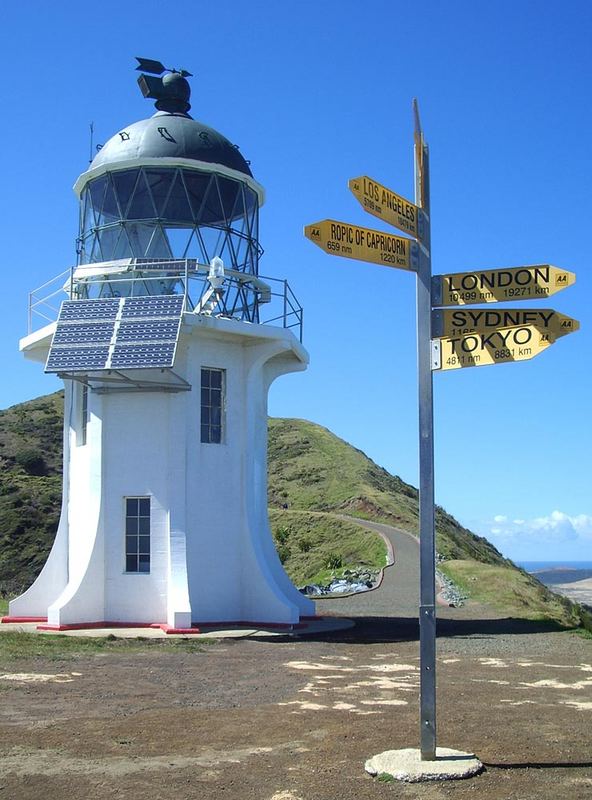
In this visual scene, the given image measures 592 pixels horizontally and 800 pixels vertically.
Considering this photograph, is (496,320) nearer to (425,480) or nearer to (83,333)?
(425,480)

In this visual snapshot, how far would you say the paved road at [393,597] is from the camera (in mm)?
23375

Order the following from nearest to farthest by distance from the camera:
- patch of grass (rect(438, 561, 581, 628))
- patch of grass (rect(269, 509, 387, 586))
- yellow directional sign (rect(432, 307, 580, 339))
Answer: yellow directional sign (rect(432, 307, 580, 339))
patch of grass (rect(438, 561, 581, 628))
patch of grass (rect(269, 509, 387, 586))

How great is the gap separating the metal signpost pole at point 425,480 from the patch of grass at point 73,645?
807 centimetres

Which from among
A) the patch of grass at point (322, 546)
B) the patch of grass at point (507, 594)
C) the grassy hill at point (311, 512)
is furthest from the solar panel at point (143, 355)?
the patch of grass at point (322, 546)

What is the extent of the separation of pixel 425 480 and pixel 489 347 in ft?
4.25

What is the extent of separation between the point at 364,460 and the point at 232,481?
155ft

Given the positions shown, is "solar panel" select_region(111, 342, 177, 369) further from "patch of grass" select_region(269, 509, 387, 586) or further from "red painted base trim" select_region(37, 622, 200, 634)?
"patch of grass" select_region(269, 509, 387, 586)

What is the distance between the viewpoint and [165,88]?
22.0 meters

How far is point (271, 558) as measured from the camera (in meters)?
20.3

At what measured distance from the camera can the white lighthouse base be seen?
739 inches

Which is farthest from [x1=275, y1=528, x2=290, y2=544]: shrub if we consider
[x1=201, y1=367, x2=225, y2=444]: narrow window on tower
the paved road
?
[x1=201, y1=367, x2=225, y2=444]: narrow window on tower

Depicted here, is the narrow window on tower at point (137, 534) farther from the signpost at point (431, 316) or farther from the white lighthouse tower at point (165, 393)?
the signpost at point (431, 316)

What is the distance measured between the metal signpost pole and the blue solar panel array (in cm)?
947

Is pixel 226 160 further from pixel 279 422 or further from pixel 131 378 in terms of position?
pixel 279 422
